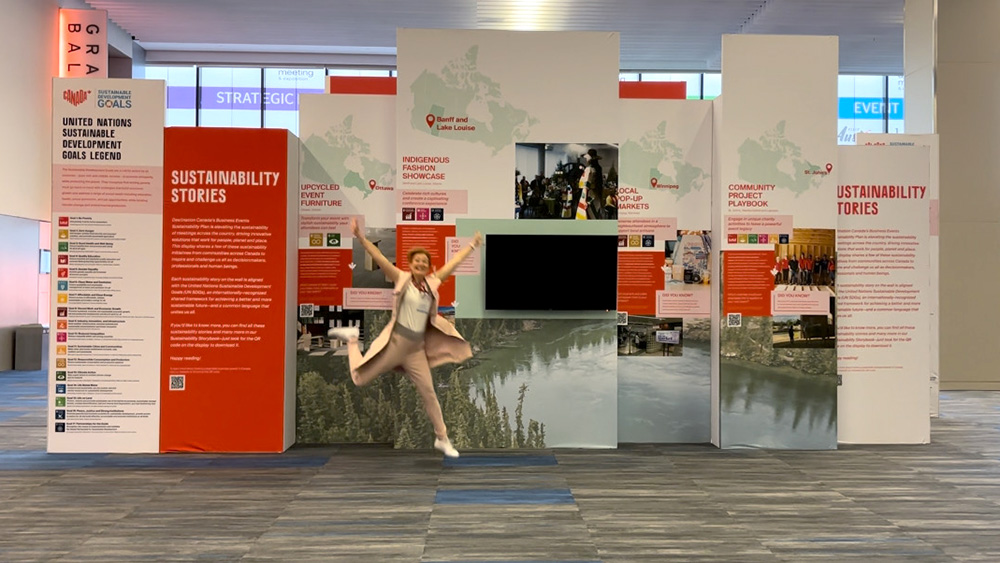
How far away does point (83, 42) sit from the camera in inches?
550

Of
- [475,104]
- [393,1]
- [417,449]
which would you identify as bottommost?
[417,449]

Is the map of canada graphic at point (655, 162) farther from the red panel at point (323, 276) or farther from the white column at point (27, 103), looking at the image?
the white column at point (27, 103)

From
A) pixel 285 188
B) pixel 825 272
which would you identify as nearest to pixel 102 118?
pixel 285 188

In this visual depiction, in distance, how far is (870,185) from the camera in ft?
25.0

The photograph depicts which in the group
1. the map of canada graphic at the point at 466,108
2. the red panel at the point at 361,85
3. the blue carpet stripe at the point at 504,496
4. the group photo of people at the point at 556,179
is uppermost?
the red panel at the point at 361,85

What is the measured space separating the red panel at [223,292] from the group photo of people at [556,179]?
2054 mm

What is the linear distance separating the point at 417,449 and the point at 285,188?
2509 millimetres

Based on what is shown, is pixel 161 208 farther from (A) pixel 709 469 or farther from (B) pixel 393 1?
(B) pixel 393 1

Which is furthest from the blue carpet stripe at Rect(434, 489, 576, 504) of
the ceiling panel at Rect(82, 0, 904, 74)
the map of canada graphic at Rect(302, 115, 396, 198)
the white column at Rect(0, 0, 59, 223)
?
the white column at Rect(0, 0, 59, 223)

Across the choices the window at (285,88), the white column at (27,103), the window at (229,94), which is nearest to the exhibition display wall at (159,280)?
the white column at (27,103)

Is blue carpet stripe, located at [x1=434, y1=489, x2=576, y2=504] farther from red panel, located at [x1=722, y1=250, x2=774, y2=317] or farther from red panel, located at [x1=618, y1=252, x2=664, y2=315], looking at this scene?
red panel, located at [x1=722, y1=250, x2=774, y2=317]

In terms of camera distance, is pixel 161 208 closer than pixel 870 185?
Yes

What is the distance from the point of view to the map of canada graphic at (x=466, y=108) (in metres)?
7.23

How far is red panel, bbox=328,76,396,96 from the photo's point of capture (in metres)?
8.16
